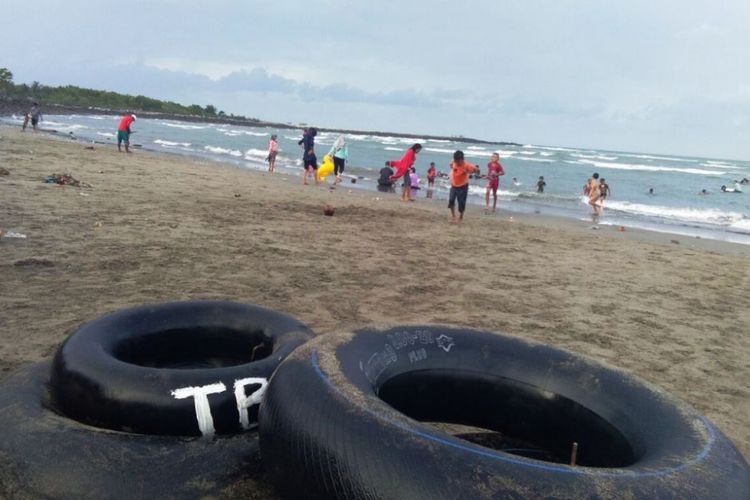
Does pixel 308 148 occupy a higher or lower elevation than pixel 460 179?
higher

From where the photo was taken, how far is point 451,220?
1330cm

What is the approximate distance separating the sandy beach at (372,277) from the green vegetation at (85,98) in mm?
77652

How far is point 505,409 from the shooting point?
3240mm

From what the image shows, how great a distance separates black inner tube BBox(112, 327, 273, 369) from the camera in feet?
12.5

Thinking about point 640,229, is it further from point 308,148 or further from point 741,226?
point 308,148

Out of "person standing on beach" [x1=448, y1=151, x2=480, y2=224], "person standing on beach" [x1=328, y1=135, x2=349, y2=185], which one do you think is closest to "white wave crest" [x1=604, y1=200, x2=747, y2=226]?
"person standing on beach" [x1=328, y1=135, x2=349, y2=185]

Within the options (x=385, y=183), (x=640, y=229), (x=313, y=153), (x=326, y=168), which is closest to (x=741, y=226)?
(x=640, y=229)

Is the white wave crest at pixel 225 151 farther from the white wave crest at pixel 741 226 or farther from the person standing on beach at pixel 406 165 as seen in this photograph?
the white wave crest at pixel 741 226

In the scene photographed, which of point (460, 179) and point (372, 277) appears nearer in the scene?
point (372, 277)

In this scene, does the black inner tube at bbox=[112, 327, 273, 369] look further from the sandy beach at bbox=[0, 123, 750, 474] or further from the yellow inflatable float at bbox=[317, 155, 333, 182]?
the yellow inflatable float at bbox=[317, 155, 333, 182]

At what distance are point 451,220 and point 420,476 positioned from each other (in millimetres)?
11560

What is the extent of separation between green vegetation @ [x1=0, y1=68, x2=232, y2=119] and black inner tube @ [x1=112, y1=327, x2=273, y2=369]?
83754 millimetres

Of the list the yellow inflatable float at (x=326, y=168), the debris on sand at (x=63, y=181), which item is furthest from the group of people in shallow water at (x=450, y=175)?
the debris on sand at (x=63, y=181)

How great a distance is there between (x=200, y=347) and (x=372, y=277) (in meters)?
3.50
